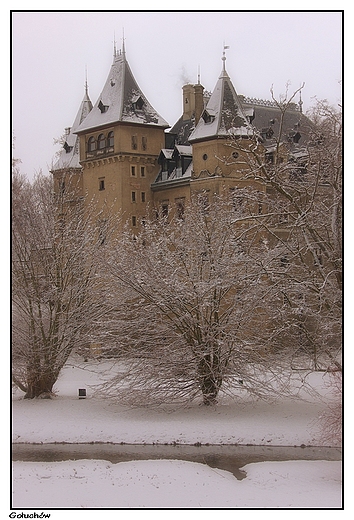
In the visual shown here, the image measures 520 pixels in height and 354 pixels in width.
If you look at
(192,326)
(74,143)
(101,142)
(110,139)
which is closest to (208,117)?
(110,139)

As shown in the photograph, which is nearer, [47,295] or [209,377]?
[209,377]

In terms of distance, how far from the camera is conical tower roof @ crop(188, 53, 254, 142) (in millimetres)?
40812

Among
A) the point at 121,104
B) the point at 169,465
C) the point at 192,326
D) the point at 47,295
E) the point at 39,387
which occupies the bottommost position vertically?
the point at 169,465

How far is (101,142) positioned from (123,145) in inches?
80.7

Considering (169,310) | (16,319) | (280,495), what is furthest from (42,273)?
(280,495)

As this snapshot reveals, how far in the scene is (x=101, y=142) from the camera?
45375mm

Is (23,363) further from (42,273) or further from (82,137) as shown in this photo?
(82,137)

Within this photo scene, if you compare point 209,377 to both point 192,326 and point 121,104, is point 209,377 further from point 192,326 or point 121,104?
point 121,104

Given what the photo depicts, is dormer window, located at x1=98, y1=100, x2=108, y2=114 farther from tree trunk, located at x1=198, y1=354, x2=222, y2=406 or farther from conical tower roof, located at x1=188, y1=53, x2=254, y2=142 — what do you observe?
tree trunk, located at x1=198, y1=354, x2=222, y2=406

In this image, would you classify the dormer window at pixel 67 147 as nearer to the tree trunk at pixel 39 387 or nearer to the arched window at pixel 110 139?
the arched window at pixel 110 139

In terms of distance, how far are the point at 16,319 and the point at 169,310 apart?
5549 millimetres

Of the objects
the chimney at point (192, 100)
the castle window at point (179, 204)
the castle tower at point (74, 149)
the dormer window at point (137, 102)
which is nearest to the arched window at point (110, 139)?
the dormer window at point (137, 102)

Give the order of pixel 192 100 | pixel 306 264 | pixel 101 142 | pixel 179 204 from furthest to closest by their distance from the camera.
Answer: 1. pixel 192 100
2. pixel 101 142
3. pixel 179 204
4. pixel 306 264

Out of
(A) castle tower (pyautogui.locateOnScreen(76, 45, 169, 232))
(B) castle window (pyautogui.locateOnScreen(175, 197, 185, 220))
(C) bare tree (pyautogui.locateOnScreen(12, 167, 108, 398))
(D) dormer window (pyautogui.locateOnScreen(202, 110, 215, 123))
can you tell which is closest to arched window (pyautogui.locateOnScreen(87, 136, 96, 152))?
(A) castle tower (pyautogui.locateOnScreen(76, 45, 169, 232))
